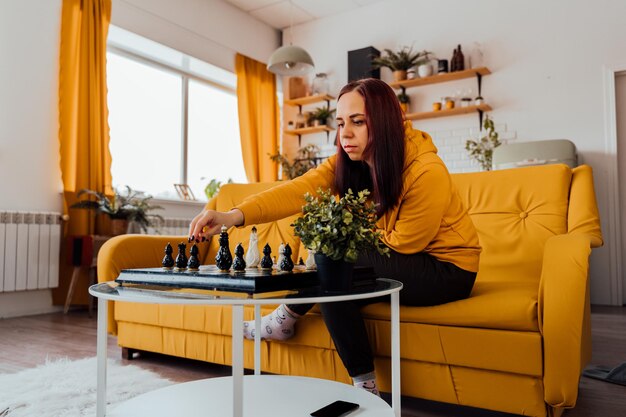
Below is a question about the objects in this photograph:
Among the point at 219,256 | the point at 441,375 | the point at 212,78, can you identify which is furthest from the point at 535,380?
the point at 212,78

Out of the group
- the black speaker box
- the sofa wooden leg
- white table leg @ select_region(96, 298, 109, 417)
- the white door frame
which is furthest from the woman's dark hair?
the black speaker box

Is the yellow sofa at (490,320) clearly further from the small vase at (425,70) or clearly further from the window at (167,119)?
the small vase at (425,70)

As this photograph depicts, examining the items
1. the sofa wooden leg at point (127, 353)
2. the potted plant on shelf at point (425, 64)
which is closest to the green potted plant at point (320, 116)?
the potted plant on shelf at point (425, 64)

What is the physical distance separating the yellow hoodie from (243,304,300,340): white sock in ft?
1.02

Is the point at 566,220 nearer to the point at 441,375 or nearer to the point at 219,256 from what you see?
the point at 441,375

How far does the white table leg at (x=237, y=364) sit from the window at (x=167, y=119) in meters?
3.83

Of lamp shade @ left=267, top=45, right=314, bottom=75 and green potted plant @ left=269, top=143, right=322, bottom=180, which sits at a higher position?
lamp shade @ left=267, top=45, right=314, bottom=75

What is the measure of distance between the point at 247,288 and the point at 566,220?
138 centimetres

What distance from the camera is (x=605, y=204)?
4.20 m

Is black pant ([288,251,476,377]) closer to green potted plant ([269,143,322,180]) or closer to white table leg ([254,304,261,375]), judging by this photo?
white table leg ([254,304,261,375])

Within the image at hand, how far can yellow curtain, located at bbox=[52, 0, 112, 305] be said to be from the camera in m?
3.77

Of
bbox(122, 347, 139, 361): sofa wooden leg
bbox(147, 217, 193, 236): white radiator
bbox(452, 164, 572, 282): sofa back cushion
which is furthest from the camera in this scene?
bbox(147, 217, 193, 236): white radiator

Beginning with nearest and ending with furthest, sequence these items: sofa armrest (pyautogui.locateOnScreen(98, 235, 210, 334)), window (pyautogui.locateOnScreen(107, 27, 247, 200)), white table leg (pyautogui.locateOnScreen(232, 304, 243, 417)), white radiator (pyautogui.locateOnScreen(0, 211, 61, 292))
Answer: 1. white table leg (pyautogui.locateOnScreen(232, 304, 243, 417))
2. sofa armrest (pyautogui.locateOnScreen(98, 235, 210, 334))
3. white radiator (pyautogui.locateOnScreen(0, 211, 61, 292))
4. window (pyautogui.locateOnScreen(107, 27, 247, 200))

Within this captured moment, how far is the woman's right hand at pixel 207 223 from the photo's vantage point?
4.20 feet
